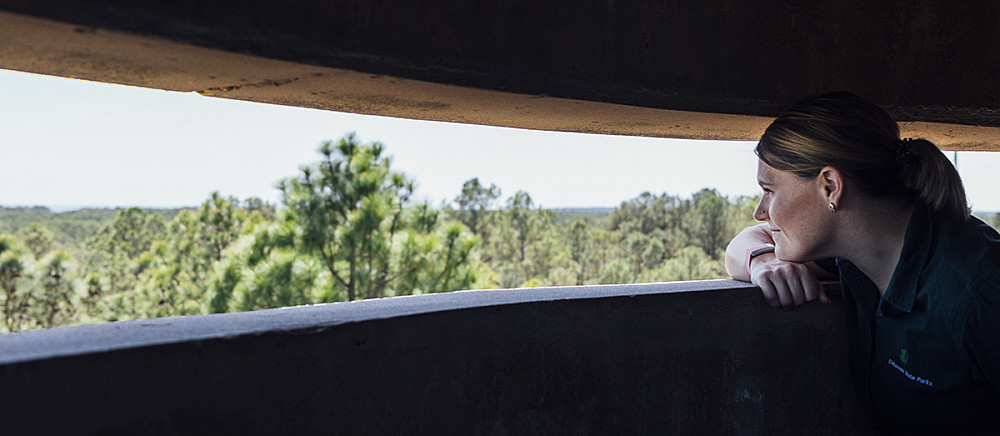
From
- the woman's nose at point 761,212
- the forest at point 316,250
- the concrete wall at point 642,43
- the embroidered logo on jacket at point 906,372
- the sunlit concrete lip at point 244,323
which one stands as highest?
the concrete wall at point 642,43

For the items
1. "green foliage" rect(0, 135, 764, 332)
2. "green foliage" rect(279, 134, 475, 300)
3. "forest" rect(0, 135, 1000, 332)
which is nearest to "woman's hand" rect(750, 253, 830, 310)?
"green foliage" rect(0, 135, 764, 332)

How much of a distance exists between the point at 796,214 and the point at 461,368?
929 mm

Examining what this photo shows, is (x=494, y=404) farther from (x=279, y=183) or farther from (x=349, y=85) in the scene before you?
(x=279, y=183)

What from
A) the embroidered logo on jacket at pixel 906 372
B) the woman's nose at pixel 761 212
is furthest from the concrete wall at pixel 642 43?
the embroidered logo on jacket at pixel 906 372

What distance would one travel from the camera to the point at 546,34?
1.76 m

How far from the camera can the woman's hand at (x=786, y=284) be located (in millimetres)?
1961

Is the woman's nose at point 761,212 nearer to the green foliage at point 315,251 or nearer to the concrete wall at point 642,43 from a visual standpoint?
the concrete wall at point 642,43

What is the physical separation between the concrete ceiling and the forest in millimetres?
10708

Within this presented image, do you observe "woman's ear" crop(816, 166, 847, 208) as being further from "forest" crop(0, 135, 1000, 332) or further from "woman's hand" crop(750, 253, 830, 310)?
"forest" crop(0, 135, 1000, 332)

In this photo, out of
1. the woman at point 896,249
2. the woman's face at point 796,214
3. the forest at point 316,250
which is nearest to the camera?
the woman at point 896,249

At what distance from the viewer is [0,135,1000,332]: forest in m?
13.6

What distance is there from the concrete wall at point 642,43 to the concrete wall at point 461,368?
1.81ft

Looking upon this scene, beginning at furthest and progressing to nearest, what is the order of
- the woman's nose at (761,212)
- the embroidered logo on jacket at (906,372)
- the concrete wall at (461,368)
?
the woman's nose at (761,212), the embroidered logo on jacket at (906,372), the concrete wall at (461,368)

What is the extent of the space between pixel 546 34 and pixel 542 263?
106ft
